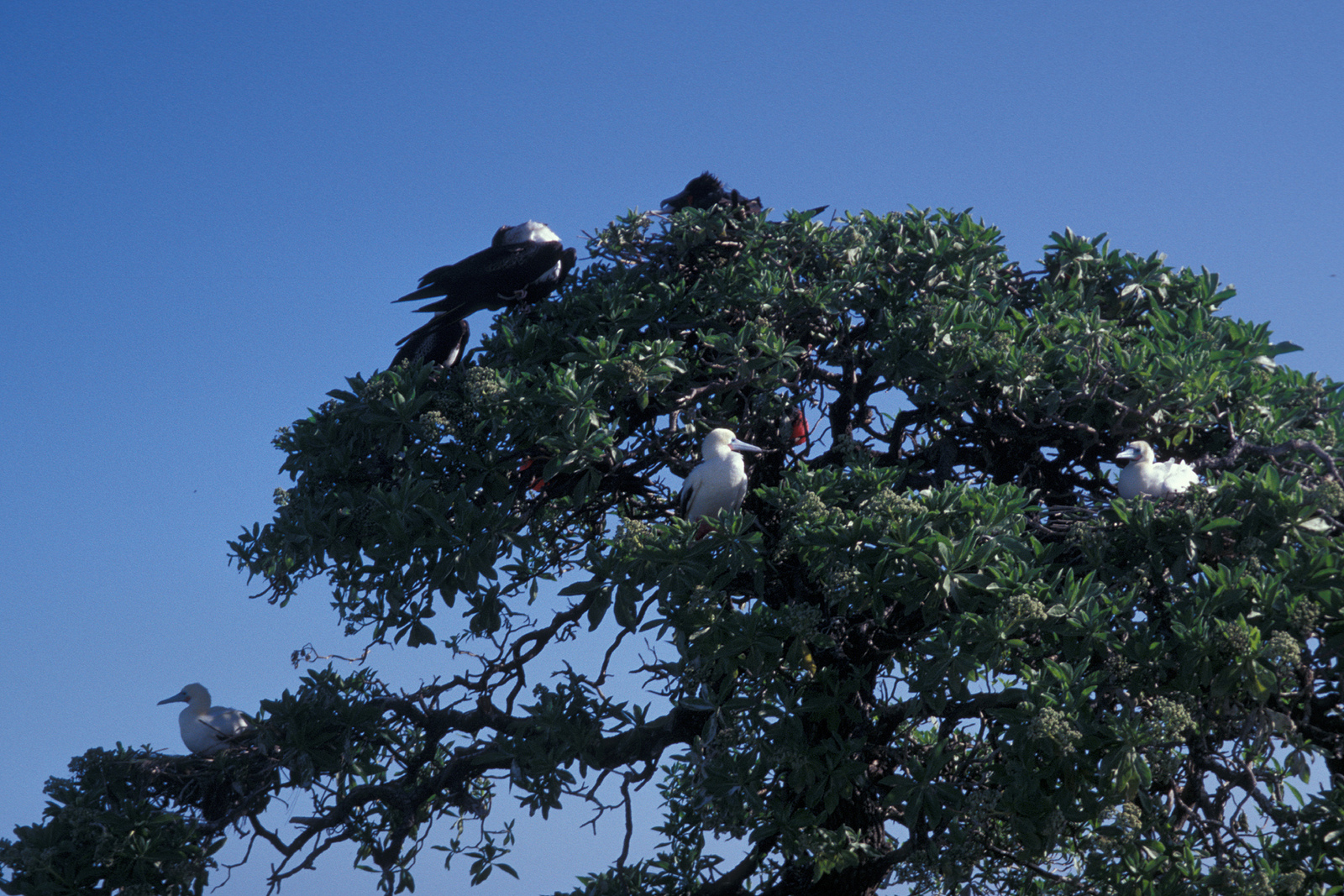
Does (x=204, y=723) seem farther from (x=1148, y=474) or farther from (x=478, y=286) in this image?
(x=1148, y=474)

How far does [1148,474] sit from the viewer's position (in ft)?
18.5

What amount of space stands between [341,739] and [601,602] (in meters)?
2.33

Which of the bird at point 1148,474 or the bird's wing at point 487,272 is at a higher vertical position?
the bird's wing at point 487,272

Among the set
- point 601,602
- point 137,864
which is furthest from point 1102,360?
point 137,864

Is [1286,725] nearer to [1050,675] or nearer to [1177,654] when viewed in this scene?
[1177,654]

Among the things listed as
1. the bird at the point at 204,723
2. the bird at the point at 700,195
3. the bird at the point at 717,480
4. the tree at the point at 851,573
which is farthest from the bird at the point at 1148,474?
the bird at the point at 204,723

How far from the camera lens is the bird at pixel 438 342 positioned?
7684 millimetres

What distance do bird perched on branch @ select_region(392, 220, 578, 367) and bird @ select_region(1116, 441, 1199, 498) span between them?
4.15 meters

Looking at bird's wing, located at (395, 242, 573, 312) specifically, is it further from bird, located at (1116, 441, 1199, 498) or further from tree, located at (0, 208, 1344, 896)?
bird, located at (1116, 441, 1199, 498)

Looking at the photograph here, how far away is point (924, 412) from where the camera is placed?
22.0ft

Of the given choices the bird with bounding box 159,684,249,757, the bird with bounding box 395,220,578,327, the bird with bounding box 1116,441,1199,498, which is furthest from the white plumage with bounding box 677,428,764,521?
the bird with bounding box 159,684,249,757

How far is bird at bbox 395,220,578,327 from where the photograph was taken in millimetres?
7805

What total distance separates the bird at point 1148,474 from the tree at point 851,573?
0.49ft

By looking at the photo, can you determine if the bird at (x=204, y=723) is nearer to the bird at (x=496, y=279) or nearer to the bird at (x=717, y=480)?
the bird at (x=496, y=279)
